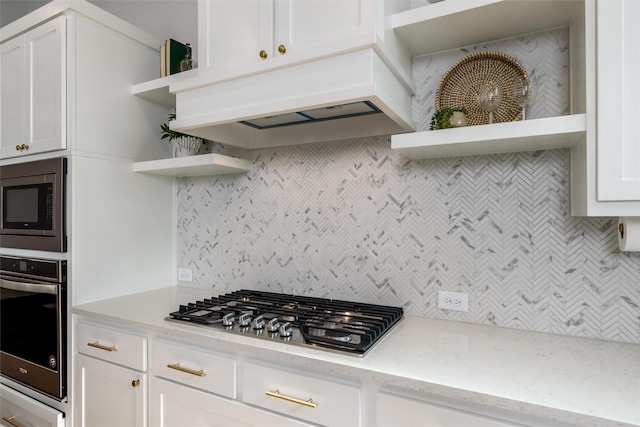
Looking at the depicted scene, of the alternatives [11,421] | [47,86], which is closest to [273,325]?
[47,86]

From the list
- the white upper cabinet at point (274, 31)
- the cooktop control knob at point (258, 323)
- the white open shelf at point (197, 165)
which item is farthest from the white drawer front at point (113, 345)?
the white upper cabinet at point (274, 31)

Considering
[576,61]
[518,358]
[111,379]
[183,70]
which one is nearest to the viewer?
[518,358]

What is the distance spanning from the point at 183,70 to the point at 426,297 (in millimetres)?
1626

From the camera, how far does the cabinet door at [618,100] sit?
104 cm

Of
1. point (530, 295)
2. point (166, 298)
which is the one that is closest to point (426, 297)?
point (530, 295)

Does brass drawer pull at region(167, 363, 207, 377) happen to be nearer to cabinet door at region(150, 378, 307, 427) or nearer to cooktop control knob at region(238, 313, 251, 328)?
cabinet door at region(150, 378, 307, 427)

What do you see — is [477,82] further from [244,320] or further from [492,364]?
[244,320]

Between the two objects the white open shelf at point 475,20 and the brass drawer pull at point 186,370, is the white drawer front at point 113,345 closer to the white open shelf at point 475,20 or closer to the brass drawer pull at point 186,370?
the brass drawer pull at point 186,370

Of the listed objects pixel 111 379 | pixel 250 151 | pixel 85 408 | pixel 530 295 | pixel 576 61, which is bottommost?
pixel 85 408

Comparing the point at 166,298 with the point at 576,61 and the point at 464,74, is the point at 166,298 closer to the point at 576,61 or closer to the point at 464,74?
the point at 464,74

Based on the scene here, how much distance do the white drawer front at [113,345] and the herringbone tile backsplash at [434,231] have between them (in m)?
0.60

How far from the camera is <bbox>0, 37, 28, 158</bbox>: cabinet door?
201cm

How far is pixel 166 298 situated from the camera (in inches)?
79.4

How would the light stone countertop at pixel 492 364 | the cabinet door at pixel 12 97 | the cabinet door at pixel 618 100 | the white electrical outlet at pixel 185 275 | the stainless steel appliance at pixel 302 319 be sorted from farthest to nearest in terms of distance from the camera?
the white electrical outlet at pixel 185 275, the cabinet door at pixel 12 97, the stainless steel appliance at pixel 302 319, the cabinet door at pixel 618 100, the light stone countertop at pixel 492 364
